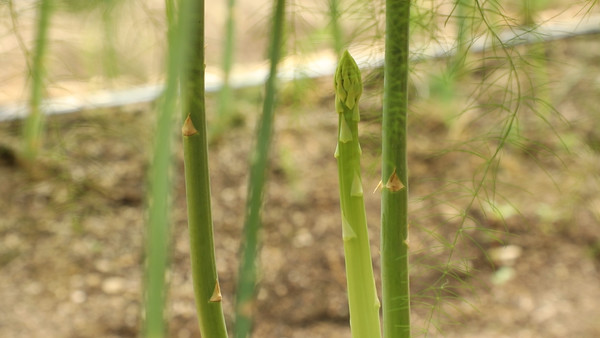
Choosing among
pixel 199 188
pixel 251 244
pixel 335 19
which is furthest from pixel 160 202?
pixel 335 19

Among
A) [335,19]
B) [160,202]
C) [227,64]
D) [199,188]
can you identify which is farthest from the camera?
[227,64]

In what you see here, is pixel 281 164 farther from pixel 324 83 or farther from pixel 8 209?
pixel 8 209

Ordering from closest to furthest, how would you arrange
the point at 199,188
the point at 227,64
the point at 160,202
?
the point at 160,202 < the point at 199,188 < the point at 227,64

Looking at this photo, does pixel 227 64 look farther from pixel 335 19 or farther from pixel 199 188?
pixel 199 188

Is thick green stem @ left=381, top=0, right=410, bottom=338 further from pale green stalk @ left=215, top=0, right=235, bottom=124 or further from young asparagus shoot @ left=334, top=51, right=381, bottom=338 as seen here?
pale green stalk @ left=215, top=0, right=235, bottom=124

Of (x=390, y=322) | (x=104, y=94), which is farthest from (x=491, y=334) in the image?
(x=104, y=94)
